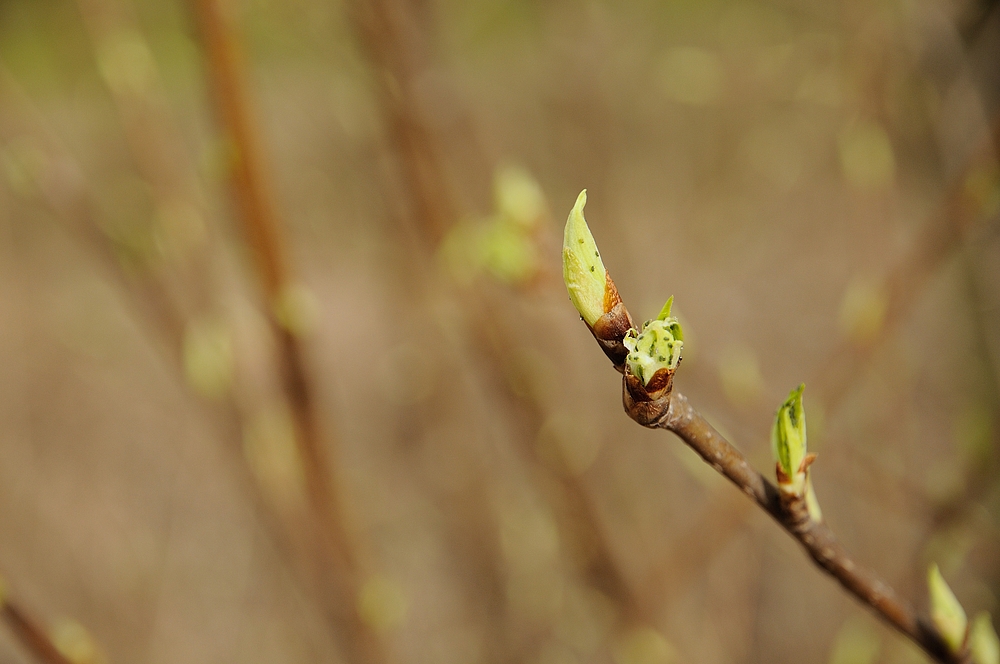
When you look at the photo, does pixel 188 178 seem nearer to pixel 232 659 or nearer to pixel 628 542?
pixel 628 542

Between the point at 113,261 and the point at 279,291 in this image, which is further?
the point at 113,261

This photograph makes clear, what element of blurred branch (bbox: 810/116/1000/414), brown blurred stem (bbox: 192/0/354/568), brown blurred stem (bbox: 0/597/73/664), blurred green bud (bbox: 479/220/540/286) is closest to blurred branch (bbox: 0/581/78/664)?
brown blurred stem (bbox: 0/597/73/664)

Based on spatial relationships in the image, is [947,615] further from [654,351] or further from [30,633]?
[30,633]

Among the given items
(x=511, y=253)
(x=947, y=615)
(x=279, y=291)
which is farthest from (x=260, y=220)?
(x=947, y=615)

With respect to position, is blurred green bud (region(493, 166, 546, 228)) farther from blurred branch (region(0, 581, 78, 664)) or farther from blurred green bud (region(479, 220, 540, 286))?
blurred branch (region(0, 581, 78, 664))

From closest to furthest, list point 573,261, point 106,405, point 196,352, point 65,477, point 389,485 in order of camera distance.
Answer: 1. point 573,261
2. point 196,352
3. point 389,485
4. point 65,477
5. point 106,405

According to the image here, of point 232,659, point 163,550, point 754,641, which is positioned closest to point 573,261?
point 754,641

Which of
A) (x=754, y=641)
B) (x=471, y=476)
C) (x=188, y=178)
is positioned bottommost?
(x=754, y=641)
